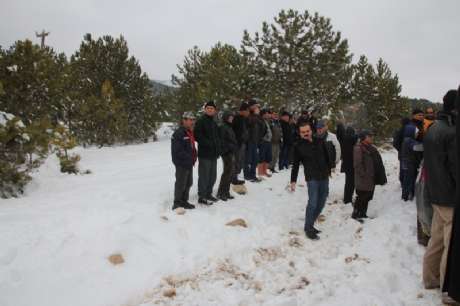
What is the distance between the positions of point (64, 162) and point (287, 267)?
8.44 meters

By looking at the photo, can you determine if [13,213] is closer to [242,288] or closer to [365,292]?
[242,288]

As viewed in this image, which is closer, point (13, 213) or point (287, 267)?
point (287, 267)

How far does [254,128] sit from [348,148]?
2.80 m

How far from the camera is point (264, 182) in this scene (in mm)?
10266

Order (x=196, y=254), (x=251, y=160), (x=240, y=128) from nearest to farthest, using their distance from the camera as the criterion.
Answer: (x=196, y=254) → (x=240, y=128) → (x=251, y=160)

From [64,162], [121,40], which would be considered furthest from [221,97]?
[64,162]

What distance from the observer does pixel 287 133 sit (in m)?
12.6

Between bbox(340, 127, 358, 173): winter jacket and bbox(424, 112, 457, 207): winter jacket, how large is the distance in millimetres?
4437

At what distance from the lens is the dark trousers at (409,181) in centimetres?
737

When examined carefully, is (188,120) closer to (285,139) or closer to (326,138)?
(326,138)

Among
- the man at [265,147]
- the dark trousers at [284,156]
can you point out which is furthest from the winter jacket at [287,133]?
the man at [265,147]

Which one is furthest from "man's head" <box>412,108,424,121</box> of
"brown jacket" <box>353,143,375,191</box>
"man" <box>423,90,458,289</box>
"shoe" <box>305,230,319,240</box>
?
"man" <box>423,90,458,289</box>

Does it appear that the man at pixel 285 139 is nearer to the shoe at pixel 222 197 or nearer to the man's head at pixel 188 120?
the shoe at pixel 222 197

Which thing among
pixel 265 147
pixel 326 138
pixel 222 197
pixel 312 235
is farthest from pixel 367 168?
pixel 265 147
